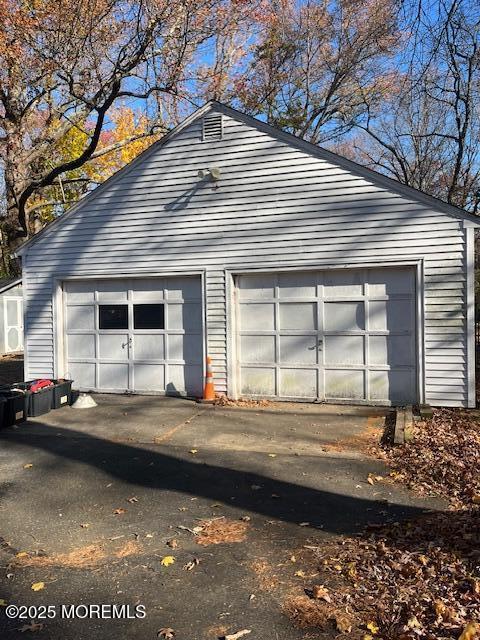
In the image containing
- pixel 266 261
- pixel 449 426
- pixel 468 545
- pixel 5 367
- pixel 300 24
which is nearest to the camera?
pixel 468 545

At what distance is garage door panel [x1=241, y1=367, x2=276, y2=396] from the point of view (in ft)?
33.2

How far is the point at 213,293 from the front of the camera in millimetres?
10273

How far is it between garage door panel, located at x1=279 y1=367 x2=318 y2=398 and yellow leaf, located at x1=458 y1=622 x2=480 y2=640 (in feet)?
22.4

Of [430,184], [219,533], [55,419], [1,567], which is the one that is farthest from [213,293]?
[430,184]

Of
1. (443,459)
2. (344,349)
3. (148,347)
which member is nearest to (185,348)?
(148,347)

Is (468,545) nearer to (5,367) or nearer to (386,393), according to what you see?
(386,393)

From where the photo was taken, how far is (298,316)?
9914 mm

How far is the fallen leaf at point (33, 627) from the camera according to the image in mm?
3176

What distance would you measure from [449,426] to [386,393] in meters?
1.62

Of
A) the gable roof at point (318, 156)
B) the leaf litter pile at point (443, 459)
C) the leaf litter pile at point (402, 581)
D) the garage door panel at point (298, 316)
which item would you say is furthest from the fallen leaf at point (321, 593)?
the gable roof at point (318, 156)

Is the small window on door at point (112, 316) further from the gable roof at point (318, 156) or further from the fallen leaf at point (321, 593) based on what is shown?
the fallen leaf at point (321, 593)

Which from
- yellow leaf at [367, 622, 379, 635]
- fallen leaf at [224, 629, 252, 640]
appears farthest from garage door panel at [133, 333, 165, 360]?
yellow leaf at [367, 622, 379, 635]

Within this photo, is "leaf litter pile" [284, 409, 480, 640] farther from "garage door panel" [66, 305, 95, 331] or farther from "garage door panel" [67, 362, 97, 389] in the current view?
"garage door panel" [66, 305, 95, 331]

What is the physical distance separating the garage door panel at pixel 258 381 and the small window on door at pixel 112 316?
282 cm
